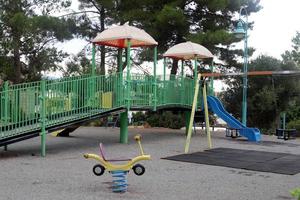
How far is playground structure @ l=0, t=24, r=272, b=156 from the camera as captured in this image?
11.2 meters

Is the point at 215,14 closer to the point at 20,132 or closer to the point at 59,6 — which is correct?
the point at 59,6

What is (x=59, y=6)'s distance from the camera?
2581 centimetres

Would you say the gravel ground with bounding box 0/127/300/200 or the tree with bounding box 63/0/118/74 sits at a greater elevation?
the tree with bounding box 63/0/118/74

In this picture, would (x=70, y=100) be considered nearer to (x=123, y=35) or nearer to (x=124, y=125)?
(x=124, y=125)

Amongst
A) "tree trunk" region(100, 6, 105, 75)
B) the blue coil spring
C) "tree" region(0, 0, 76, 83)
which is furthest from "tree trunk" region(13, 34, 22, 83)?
the blue coil spring

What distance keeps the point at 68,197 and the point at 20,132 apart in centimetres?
505

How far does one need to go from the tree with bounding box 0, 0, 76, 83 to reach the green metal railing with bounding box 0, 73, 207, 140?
964cm

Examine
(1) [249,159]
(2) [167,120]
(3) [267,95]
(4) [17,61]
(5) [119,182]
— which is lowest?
(1) [249,159]

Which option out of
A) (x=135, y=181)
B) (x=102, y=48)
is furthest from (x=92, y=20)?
(x=135, y=181)

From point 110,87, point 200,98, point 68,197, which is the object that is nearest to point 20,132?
point 110,87

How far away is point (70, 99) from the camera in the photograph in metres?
12.5

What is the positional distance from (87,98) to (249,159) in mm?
5100

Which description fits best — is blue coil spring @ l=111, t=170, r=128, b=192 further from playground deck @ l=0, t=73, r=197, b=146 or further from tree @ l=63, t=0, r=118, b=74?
tree @ l=63, t=0, r=118, b=74

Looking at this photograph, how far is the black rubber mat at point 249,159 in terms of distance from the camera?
10.0m
